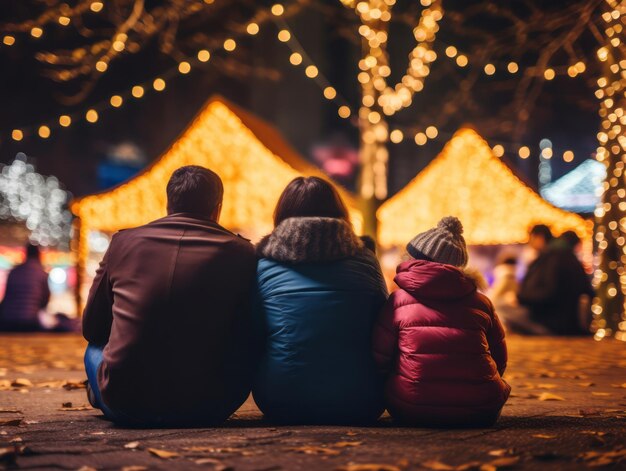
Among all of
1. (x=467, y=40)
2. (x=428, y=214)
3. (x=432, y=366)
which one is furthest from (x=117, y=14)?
(x=467, y=40)

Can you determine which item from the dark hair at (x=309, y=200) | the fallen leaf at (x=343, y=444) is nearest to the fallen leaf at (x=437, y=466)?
the fallen leaf at (x=343, y=444)

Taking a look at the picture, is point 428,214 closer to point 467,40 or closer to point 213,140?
point 213,140

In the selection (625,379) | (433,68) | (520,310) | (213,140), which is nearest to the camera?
(625,379)

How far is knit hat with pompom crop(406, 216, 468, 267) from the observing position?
14.7 feet

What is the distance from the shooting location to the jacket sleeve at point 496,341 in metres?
4.61

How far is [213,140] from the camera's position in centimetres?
1423

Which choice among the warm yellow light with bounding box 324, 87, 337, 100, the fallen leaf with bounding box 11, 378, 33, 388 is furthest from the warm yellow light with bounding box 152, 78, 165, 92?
the fallen leaf with bounding box 11, 378, 33, 388

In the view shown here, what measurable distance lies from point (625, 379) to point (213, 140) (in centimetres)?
849

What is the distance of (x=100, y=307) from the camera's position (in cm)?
458

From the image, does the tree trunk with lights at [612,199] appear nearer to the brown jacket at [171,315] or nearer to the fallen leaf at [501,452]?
the brown jacket at [171,315]

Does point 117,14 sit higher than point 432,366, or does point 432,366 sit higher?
point 117,14

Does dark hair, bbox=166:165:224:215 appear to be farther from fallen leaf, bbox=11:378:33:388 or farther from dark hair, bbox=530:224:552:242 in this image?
dark hair, bbox=530:224:552:242

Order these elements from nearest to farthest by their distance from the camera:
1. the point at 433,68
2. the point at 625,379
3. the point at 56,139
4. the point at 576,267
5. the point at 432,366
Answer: the point at 432,366, the point at 625,379, the point at 576,267, the point at 433,68, the point at 56,139

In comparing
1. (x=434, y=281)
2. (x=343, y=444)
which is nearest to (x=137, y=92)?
(x=434, y=281)
